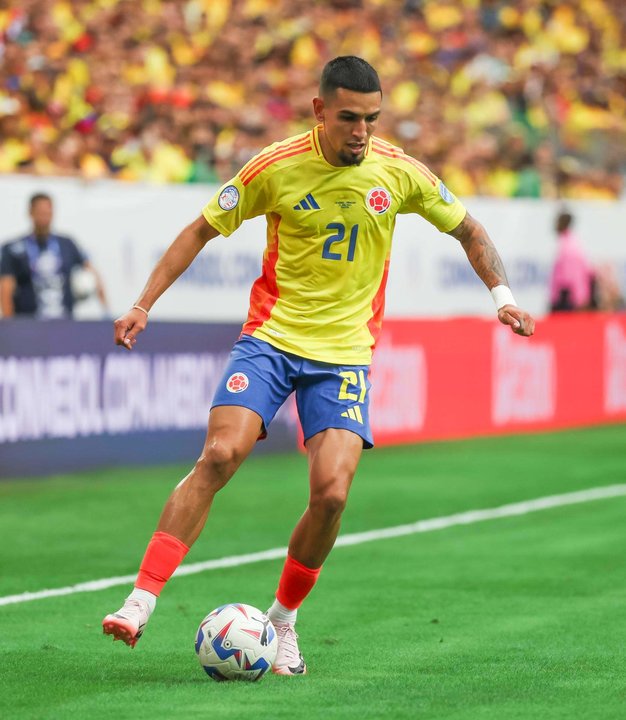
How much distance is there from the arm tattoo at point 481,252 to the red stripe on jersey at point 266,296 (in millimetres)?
784

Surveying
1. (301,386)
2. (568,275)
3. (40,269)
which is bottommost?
(301,386)

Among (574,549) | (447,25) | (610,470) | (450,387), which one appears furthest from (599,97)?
(574,549)

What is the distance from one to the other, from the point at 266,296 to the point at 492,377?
36.2 feet

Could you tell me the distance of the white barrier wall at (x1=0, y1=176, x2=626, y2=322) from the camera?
1560cm

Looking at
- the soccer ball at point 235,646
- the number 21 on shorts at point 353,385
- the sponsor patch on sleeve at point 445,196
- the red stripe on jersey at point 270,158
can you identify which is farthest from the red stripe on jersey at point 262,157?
the soccer ball at point 235,646

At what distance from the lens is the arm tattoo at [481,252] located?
661 centimetres

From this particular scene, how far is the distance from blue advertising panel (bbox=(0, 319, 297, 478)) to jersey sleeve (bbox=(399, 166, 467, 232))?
251 inches

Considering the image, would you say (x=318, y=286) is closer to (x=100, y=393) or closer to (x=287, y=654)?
(x=287, y=654)

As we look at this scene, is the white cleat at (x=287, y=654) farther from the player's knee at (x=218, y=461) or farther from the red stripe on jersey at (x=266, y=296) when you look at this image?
the red stripe on jersey at (x=266, y=296)

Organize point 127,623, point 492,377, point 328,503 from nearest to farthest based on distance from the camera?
1. point 127,623
2. point 328,503
3. point 492,377

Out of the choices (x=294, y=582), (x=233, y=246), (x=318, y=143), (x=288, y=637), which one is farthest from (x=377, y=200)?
(x=233, y=246)

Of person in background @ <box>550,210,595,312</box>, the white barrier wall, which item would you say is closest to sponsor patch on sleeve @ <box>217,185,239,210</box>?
the white barrier wall

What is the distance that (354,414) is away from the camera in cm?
641

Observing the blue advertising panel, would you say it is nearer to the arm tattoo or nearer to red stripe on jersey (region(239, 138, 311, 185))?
red stripe on jersey (region(239, 138, 311, 185))
